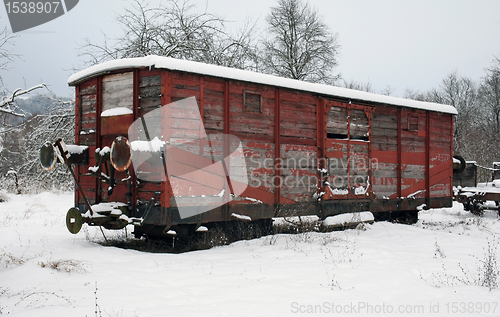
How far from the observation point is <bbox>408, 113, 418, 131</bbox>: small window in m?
9.30

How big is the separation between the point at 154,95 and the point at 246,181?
211 centimetres

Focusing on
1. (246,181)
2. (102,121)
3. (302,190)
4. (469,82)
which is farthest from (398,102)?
(469,82)

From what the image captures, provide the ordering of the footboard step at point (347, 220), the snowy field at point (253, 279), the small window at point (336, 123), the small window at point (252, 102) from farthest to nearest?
the small window at point (336, 123)
the footboard step at point (347, 220)
the small window at point (252, 102)
the snowy field at point (253, 279)

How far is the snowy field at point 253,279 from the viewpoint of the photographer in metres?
3.58

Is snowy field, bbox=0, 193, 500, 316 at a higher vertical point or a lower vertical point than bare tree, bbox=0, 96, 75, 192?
lower

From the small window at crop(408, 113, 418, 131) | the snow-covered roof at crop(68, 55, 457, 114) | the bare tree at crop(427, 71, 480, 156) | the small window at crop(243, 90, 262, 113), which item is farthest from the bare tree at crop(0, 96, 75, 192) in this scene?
the bare tree at crop(427, 71, 480, 156)

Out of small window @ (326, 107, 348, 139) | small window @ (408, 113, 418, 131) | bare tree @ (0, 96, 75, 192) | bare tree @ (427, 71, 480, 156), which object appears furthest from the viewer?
bare tree @ (427, 71, 480, 156)

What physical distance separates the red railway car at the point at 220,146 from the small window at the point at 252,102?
2cm

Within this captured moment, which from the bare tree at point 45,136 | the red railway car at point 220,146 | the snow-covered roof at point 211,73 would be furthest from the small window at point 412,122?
the bare tree at point 45,136

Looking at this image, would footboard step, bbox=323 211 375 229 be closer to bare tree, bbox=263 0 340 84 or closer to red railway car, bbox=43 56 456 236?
red railway car, bbox=43 56 456 236

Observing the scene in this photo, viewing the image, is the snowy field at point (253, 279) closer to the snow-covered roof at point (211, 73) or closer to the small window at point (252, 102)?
the small window at point (252, 102)

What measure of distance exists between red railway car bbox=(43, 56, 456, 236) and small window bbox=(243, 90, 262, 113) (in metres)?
0.02

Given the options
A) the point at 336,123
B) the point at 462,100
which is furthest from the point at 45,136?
the point at 462,100

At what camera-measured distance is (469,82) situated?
117 feet
